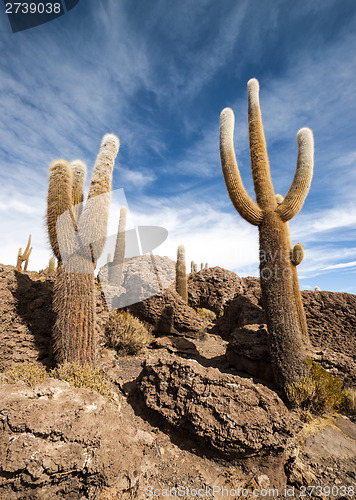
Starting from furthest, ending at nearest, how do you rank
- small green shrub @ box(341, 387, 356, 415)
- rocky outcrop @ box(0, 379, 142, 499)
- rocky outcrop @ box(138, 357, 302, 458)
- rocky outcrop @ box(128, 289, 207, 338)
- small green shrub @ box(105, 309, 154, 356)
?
rocky outcrop @ box(128, 289, 207, 338) → small green shrub @ box(105, 309, 154, 356) → small green shrub @ box(341, 387, 356, 415) → rocky outcrop @ box(138, 357, 302, 458) → rocky outcrop @ box(0, 379, 142, 499)

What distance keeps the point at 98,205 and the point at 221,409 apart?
4434mm

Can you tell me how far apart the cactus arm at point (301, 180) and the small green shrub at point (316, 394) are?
11.6 ft

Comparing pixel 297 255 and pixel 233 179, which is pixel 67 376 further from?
pixel 297 255

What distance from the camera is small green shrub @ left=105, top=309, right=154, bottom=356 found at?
699 centimetres

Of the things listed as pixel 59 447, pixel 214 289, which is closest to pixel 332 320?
pixel 59 447

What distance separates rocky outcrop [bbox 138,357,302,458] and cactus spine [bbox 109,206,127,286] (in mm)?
11654

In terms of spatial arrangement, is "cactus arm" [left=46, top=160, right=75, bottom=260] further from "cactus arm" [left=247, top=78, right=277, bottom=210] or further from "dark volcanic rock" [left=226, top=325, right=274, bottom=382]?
"dark volcanic rock" [left=226, top=325, right=274, bottom=382]

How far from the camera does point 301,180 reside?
640cm

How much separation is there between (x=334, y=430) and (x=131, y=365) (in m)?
4.14

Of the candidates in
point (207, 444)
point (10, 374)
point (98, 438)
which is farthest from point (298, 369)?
point (10, 374)

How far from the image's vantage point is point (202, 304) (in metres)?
15.2

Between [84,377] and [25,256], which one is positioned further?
[25,256]

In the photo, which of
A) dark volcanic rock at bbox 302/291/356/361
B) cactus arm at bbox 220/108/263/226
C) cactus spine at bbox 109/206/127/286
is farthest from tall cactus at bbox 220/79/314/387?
cactus spine at bbox 109/206/127/286

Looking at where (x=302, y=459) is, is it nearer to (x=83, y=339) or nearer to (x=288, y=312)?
(x=288, y=312)
